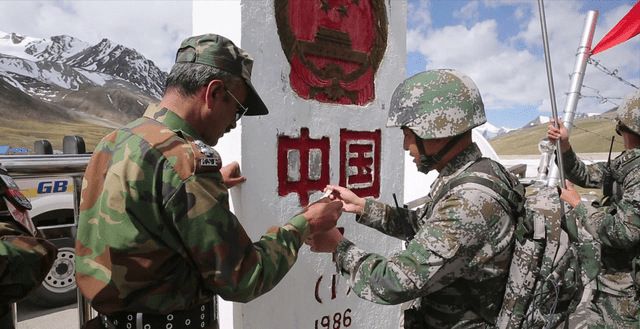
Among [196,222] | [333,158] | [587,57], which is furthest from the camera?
[587,57]

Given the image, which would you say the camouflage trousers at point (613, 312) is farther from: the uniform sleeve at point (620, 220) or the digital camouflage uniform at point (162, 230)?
the digital camouflage uniform at point (162, 230)

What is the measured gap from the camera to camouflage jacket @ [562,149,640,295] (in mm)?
2330

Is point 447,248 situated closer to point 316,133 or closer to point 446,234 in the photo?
point 446,234

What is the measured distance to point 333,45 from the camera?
251 cm

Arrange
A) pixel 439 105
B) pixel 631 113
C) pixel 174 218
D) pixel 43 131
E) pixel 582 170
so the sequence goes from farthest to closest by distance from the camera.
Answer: pixel 43 131
pixel 582 170
pixel 631 113
pixel 439 105
pixel 174 218

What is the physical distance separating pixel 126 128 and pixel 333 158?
1430 mm

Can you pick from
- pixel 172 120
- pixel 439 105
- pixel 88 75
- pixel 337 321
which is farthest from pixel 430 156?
pixel 88 75

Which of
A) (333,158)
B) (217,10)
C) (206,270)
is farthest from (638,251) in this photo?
(217,10)

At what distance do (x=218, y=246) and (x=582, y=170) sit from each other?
3.07 metres

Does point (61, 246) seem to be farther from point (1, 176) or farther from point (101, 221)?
point (101, 221)

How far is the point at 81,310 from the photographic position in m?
2.01

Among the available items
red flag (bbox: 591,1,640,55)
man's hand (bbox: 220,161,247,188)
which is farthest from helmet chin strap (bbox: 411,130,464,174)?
red flag (bbox: 591,1,640,55)

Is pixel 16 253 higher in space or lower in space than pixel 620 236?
higher

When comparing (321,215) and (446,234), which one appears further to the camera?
(321,215)
